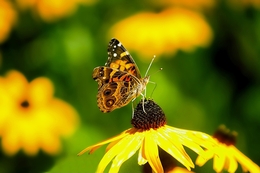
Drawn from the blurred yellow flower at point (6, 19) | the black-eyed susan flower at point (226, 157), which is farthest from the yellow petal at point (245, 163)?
the blurred yellow flower at point (6, 19)

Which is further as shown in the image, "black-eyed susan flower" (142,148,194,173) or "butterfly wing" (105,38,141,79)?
"butterfly wing" (105,38,141,79)

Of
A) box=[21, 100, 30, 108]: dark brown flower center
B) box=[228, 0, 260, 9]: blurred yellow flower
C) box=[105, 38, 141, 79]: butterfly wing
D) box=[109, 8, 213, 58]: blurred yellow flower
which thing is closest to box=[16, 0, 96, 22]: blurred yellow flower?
box=[109, 8, 213, 58]: blurred yellow flower

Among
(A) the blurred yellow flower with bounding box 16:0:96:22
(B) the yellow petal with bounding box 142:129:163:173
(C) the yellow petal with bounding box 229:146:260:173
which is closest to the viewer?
(B) the yellow petal with bounding box 142:129:163:173

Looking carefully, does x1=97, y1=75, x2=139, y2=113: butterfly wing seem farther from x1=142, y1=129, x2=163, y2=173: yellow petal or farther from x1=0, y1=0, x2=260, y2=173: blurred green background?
x1=0, y1=0, x2=260, y2=173: blurred green background

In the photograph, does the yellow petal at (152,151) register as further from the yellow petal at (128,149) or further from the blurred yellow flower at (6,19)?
the blurred yellow flower at (6,19)

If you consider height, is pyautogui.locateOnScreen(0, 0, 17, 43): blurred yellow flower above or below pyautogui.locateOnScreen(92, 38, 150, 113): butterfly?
above

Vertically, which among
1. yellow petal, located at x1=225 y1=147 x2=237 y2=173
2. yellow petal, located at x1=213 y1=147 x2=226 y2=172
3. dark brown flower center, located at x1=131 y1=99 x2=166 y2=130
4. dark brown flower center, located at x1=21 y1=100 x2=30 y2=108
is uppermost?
dark brown flower center, located at x1=131 y1=99 x2=166 y2=130

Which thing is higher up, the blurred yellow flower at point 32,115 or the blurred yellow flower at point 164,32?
the blurred yellow flower at point 164,32

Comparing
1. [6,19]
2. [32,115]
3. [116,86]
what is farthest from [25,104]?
[116,86]

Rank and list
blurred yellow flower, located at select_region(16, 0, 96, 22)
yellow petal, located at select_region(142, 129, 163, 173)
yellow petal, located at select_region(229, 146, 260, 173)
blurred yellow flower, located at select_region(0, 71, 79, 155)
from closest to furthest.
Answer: yellow petal, located at select_region(142, 129, 163, 173)
yellow petal, located at select_region(229, 146, 260, 173)
blurred yellow flower, located at select_region(0, 71, 79, 155)
blurred yellow flower, located at select_region(16, 0, 96, 22)
